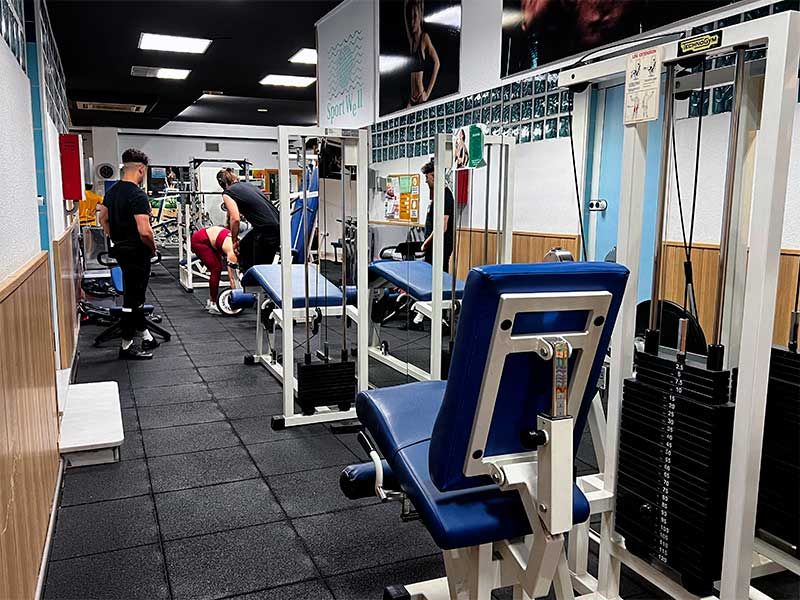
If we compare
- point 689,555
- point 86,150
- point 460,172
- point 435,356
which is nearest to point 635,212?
point 689,555

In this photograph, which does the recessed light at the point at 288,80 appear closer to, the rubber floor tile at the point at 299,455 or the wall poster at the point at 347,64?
the wall poster at the point at 347,64

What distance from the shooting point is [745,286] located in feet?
5.59

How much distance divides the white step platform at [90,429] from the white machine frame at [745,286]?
7.61 ft

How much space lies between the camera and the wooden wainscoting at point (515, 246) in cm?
305

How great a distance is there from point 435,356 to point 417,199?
1.05 m

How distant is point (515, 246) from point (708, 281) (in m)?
0.88

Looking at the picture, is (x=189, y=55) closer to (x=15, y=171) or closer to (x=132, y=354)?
(x=132, y=354)

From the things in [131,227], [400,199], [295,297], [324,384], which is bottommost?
[324,384]

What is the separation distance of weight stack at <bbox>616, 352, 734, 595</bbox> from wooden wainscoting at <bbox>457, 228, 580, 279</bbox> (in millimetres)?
1175

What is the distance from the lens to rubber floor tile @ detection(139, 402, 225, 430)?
150 inches

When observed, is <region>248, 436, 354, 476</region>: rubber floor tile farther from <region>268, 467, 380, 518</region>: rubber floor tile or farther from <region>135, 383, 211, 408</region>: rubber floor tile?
<region>135, 383, 211, 408</region>: rubber floor tile

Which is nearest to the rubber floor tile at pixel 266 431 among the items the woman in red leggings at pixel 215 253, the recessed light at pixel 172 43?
the woman in red leggings at pixel 215 253

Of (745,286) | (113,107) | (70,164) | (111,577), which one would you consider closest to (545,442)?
(745,286)

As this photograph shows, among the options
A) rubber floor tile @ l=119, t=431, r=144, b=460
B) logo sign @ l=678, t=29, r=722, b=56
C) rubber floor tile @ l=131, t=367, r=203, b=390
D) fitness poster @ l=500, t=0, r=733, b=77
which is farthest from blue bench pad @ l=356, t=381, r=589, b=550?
rubber floor tile @ l=131, t=367, r=203, b=390
